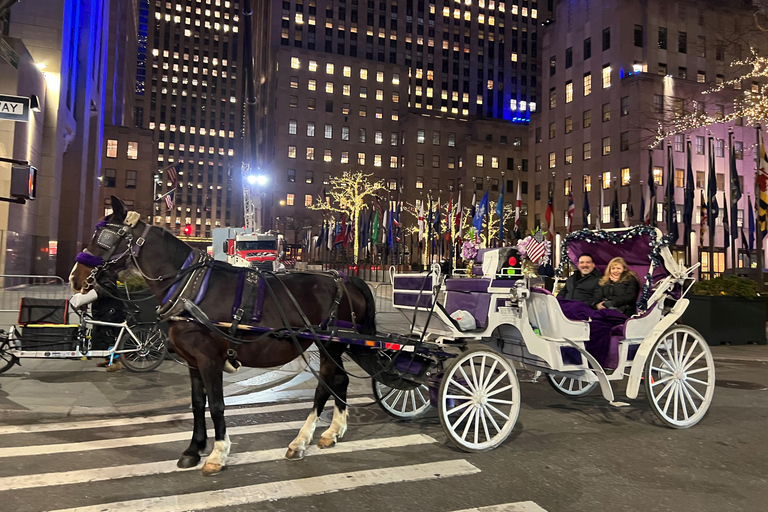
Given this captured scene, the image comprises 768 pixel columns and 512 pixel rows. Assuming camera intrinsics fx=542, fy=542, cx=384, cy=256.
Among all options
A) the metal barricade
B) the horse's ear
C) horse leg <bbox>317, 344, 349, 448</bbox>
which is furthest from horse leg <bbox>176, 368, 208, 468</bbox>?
the metal barricade

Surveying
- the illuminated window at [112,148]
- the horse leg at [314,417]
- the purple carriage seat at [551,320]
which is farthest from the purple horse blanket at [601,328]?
the illuminated window at [112,148]

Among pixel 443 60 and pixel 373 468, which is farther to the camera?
pixel 443 60

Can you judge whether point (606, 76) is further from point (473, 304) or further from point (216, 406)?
point (216, 406)

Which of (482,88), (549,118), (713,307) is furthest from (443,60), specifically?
(713,307)

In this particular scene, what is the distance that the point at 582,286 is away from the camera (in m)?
7.99

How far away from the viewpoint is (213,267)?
5.32 metres

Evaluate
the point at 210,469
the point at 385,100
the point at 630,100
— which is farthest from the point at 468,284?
the point at 385,100

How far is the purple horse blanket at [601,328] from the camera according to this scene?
6930 millimetres

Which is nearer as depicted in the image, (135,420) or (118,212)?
(118,212)

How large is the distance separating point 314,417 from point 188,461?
1.27 metres

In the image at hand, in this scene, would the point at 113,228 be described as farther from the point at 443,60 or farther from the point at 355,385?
the point at 443,60

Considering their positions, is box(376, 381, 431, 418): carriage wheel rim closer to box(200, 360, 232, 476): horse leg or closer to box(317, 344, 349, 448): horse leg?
box(317, 344, 349, 448): horse leg

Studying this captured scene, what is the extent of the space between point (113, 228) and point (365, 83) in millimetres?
97307

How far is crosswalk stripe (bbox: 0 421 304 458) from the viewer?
541 cm
